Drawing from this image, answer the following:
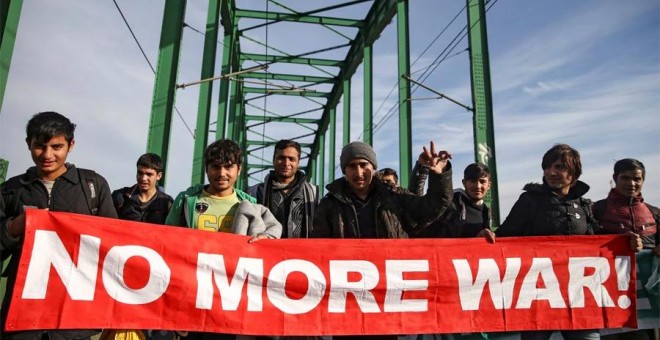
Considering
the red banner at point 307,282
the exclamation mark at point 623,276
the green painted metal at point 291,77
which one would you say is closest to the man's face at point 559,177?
the red banner at point 307,282

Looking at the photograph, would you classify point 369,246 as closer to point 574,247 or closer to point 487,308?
point 487,308

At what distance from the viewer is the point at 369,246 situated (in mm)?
3068

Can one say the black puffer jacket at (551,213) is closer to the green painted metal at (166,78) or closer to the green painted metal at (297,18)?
the green painted metal at (166,78)

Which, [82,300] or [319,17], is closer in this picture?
[82,300]

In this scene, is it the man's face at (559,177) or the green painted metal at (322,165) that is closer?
the man's face at (559,177)

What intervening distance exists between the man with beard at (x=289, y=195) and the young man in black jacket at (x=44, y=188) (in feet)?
4.42

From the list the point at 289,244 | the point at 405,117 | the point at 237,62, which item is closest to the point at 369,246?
the point at 289,244

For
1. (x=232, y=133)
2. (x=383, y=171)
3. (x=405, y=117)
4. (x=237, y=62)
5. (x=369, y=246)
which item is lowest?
(x=369, y=246)

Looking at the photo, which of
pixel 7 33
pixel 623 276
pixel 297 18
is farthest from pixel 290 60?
pixel 623 276

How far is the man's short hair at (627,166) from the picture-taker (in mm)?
3671

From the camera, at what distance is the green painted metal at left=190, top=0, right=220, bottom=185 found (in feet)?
35.5

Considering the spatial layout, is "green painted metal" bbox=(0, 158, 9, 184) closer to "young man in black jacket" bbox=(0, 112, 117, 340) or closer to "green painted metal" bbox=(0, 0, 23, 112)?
"green painted metal" bbox=(0, 0, 23, 112)

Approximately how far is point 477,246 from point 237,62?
17111 mm

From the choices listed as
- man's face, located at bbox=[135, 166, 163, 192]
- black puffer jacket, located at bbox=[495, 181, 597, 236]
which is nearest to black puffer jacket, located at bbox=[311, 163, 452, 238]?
black puffer jacket, located at bbox=[495, 181, 597, 236]
